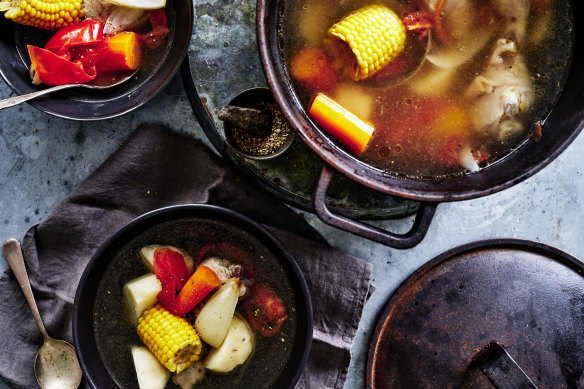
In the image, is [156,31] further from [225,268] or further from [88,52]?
[225,268]

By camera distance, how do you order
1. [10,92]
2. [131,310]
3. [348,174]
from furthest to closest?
[10,92] < [131,310] < [348,174]

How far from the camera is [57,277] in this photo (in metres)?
1.96

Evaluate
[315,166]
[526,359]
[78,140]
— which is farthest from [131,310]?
[526,359]

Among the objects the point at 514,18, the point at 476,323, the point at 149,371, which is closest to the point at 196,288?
the point at 149,371

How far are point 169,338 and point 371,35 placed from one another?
1.12m

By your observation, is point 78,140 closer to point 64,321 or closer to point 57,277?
point 57,277

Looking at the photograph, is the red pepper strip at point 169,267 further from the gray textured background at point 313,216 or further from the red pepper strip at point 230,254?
the gray textured background at point 313,216

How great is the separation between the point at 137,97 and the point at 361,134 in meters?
0.77

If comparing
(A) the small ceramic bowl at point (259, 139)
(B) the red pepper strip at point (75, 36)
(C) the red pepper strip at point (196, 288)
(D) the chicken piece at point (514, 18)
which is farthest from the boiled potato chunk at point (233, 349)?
(D) the chicken piece at point (514, 18)

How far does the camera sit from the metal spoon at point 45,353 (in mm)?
1912

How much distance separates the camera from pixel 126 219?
6.51ft

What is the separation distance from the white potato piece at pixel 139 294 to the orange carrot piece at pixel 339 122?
762 millimetres

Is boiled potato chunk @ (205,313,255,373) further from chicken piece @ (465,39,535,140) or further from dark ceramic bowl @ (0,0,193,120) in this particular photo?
chicken piece @ (465,39,535,140)

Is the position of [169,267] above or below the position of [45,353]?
above
